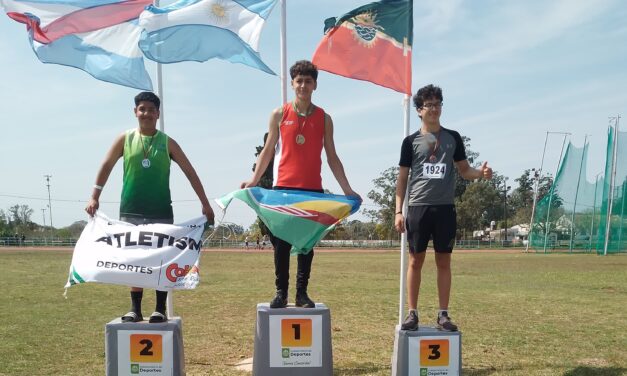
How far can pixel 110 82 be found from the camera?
584 centimetres

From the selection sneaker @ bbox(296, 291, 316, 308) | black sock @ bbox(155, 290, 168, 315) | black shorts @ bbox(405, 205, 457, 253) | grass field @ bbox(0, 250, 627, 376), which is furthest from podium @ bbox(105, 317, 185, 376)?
black shorts @ bbox(405, 205, 457, 253)

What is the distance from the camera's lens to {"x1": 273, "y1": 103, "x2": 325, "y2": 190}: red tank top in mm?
4812

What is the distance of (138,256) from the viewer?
14.6ft

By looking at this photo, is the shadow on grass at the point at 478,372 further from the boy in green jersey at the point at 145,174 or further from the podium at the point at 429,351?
the boy in green jersey at the point at 145,174

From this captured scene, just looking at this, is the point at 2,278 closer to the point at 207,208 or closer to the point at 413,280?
the point at 207,208

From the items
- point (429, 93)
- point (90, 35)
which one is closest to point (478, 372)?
point (429, 93)

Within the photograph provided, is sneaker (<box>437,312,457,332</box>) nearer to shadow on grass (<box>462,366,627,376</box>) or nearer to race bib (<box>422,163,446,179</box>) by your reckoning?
shadow on grass (<box>462,366,627,376</box>)

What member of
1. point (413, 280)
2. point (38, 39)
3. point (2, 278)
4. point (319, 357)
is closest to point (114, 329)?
point (319, 357)

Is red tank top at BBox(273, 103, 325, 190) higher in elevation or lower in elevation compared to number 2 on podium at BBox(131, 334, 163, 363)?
higher

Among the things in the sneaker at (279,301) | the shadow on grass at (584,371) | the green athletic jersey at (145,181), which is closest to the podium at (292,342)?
the sneaker at (279,301)

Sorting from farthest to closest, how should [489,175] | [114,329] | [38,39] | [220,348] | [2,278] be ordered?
[2,278] < [220,348] < [38,39] < [489,175] < [114,329]

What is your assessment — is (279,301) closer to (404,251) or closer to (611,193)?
(404,251)

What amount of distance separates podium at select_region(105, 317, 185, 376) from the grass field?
32.8 inches

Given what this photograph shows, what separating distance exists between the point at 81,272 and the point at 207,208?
3.71ft
